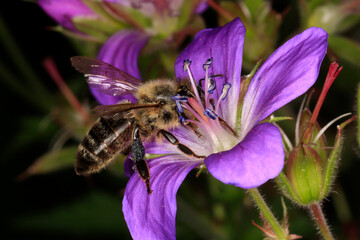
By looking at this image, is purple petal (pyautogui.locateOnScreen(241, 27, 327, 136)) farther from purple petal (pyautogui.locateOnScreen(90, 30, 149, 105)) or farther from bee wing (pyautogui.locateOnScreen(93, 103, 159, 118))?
purple petal (pyautogui.locateOnScreen(90, 30, 149, 105))

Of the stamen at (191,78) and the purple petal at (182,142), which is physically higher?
the stamen at (191,78)

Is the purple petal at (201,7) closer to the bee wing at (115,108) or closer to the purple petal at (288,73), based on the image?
the purple petal at (288,73)

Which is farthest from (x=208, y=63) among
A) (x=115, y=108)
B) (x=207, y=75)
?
(x=115, y=108)

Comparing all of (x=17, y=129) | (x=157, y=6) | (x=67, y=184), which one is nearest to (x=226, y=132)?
(x=157, y=6)

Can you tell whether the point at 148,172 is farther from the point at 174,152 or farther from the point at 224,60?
the point at 224,60

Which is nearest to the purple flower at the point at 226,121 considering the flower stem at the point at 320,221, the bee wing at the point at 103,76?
the bee wing at the point at 103,76

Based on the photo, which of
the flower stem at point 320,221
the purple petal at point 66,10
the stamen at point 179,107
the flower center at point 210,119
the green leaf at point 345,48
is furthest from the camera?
the purple petal at point 66,10
